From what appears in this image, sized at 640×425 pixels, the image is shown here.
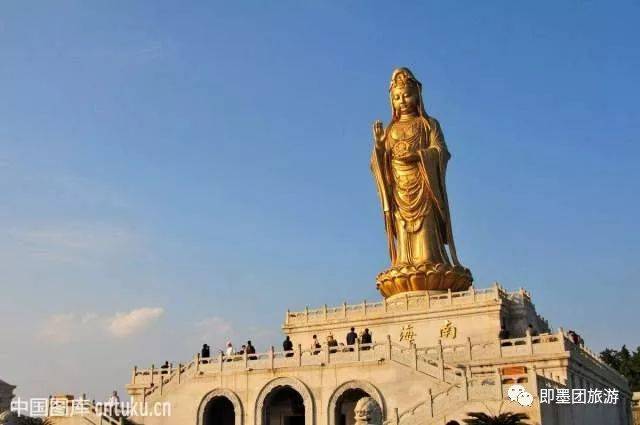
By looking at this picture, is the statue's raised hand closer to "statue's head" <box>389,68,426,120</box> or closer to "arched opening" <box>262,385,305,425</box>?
"statue's head" <box>389,68,426,120</box>

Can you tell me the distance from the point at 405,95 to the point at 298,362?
17741 millimetres

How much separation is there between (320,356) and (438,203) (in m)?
13.5

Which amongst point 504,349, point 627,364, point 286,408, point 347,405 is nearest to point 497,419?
point 504,349

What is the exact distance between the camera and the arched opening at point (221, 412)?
29.2 m

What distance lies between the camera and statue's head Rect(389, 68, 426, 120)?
132 ft

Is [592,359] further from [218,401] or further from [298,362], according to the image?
[218,401]

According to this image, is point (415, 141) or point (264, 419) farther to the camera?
point (415, 141)

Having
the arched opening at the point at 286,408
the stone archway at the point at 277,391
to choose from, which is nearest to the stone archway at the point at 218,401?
the stone archway at the point at 277,391

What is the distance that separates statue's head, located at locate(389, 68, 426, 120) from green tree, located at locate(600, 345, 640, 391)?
79.6ft

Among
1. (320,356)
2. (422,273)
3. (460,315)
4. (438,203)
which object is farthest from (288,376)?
(438,203)

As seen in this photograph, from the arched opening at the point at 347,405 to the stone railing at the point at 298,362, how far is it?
45.8 inches

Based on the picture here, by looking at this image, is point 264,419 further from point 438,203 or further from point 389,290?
point 438,203

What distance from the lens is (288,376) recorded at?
A: 27344 mm

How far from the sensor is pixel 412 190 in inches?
1522
